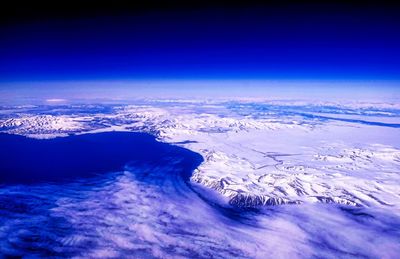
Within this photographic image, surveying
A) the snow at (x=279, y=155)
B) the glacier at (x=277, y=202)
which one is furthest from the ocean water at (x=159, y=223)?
the snow at (x=279, y=155)

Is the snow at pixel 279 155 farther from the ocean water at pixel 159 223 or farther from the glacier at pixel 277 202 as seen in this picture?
the ocean water at pixel 159 223

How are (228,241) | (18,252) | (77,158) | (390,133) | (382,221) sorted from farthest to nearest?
(390,133) → (77,158) → (382,221) → (228,241) → (18,252)

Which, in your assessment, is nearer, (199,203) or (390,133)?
(199,203)

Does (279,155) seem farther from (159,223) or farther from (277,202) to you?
(159,223)

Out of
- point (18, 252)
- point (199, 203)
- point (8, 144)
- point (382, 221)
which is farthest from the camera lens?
point (8, 144)

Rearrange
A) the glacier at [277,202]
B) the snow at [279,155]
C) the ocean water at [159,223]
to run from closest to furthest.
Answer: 1. the ocean water at [159,223]
2. the glacier at [277,202]
3. the snow at [279,155]

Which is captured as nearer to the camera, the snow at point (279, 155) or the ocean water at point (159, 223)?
the ocean water at point (159, 223)

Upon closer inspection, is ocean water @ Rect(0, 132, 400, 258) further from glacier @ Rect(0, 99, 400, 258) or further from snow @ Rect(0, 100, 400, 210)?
snow @ Rect(0, 100, 400, 210)

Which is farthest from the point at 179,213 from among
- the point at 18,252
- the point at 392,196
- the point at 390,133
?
the point at 390,133

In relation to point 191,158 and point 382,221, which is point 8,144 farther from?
point 382,221
